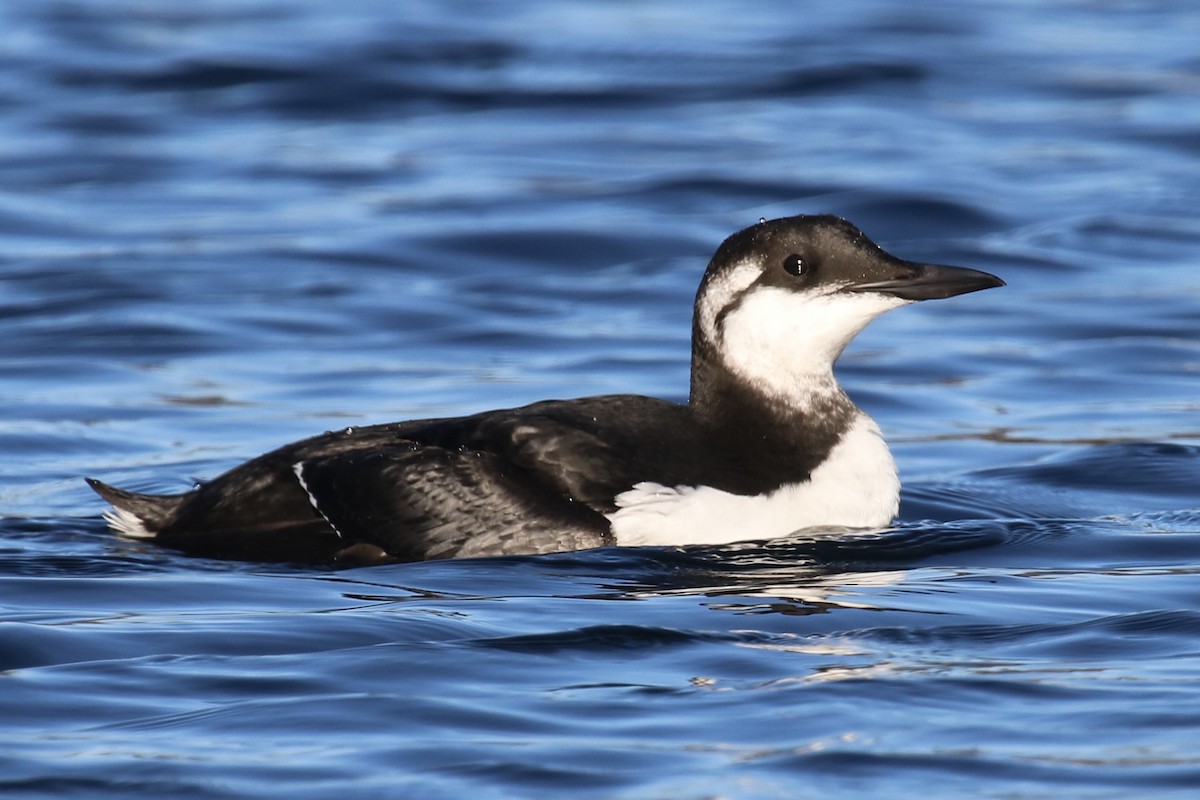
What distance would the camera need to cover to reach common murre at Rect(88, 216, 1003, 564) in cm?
658

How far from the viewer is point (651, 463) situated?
260 inches

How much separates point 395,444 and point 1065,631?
213 centimetres

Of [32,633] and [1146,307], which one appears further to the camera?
[1146,307]

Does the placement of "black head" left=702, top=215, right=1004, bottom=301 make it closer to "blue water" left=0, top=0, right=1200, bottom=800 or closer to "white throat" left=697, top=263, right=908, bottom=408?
"white throat" left=697, top=263, right=908, bottom=408

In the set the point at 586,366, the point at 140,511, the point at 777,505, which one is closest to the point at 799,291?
the point at 777,505

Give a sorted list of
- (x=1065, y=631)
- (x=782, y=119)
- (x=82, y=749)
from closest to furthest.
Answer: (x=82, y=749)
(x=1065, y=631)
(x=782, y=119)

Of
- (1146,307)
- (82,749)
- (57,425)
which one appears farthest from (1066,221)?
(82,749)

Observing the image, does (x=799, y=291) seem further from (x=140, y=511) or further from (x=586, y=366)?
(x=586, y=366)

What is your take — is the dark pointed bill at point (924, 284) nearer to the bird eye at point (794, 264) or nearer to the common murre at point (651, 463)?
the common murre at point (651, 463)

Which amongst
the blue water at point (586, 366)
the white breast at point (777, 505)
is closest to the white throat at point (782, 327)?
the white breast at point (777, 505)

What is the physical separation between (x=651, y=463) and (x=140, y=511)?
67.4 inches

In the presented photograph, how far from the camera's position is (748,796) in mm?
4641

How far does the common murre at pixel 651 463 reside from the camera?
259 inches

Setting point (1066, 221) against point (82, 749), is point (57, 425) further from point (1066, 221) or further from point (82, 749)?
point (1066, 221)
